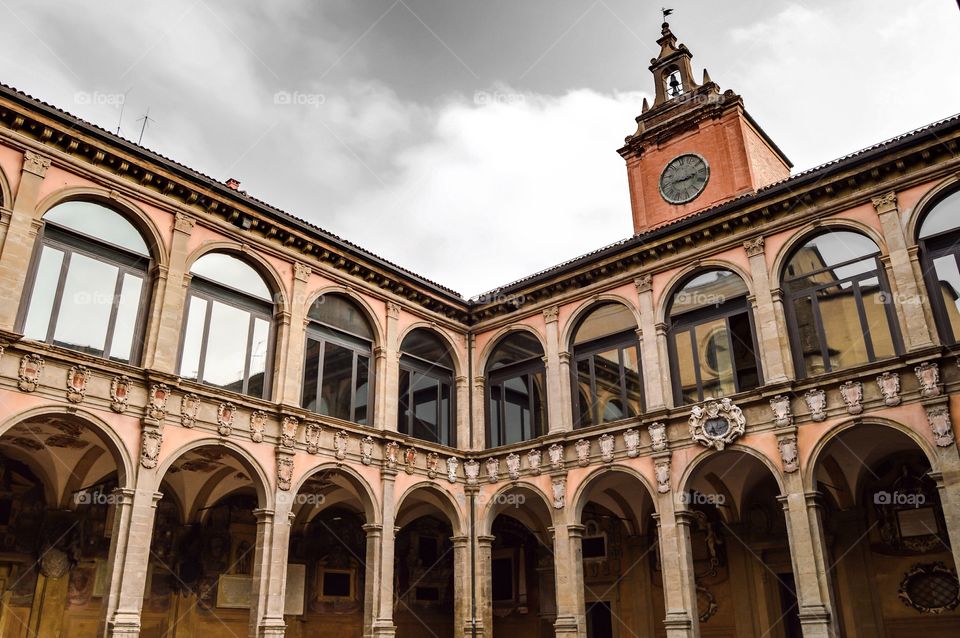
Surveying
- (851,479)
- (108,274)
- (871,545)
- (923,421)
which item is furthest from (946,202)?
(108,274)

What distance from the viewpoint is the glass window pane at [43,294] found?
1279cm

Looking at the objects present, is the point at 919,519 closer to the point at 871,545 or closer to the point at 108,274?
the point at 871,545

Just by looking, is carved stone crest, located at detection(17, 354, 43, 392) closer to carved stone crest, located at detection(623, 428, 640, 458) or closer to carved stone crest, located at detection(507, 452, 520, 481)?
carved stone crest, located at detection(507, 452, 520, 481)

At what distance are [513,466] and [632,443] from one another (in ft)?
10.4

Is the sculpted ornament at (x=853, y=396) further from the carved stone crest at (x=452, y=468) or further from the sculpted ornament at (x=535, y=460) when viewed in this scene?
the carved stone crest at (x=452, y=468)

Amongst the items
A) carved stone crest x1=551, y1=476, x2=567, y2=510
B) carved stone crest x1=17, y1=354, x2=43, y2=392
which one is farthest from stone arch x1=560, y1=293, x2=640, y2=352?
carved stone crest x1=17, y1=354, x2=43, y2=392

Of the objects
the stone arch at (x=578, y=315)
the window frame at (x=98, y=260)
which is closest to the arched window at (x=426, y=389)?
the stone arch at (x=578, y=315)

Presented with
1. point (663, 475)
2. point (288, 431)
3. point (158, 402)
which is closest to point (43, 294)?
point (158, 402)

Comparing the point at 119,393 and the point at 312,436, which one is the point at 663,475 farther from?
the point at 119,393

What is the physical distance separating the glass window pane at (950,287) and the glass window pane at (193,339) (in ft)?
44.9

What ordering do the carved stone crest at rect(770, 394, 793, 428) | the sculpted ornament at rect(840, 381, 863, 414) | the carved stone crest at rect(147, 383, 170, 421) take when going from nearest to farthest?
1. the carved stone crest at rect(147, 383, 170, 421)
2. the sculpted ornament at rect(840, 381, 863, 414)
3. the carved stone crest at rect(770, 394, 793, 428)

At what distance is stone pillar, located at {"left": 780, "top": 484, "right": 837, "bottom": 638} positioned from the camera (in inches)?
527

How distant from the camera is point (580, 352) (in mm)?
18750

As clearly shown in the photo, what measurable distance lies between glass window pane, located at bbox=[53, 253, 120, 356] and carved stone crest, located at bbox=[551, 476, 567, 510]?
979 cm
